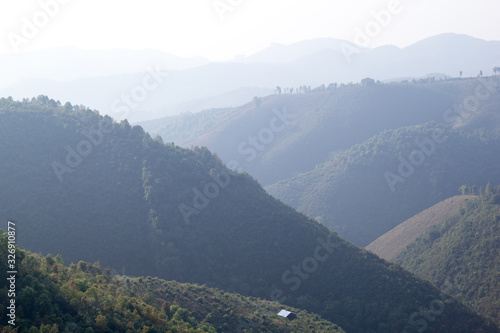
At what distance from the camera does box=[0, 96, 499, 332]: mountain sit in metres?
61.9

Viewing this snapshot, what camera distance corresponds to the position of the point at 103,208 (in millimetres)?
71562

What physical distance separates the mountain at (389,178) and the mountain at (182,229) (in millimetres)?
52040

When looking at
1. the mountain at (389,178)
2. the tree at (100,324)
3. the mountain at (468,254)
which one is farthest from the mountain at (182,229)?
the mountain at (389,178)

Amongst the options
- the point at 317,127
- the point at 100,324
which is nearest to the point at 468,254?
the point at 100,324

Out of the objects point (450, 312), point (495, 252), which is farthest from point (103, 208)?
Answer: point (495, 252)

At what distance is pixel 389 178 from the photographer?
472 feet

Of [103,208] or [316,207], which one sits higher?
[103,208]

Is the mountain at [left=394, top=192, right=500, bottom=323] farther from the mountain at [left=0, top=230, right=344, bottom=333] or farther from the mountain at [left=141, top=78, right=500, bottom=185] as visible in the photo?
the mountain at [left=141, top=78, right=500, bottom=185]

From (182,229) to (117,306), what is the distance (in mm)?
36486

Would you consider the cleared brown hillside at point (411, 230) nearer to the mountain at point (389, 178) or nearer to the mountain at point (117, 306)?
the mountain at point (389, 178)

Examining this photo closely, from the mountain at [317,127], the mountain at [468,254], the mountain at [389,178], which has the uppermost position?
the mountain at [317,127]

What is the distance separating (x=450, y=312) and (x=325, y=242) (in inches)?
819

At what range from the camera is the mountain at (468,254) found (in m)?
73.5

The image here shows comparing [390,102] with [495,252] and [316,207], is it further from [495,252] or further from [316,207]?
[495,252]
